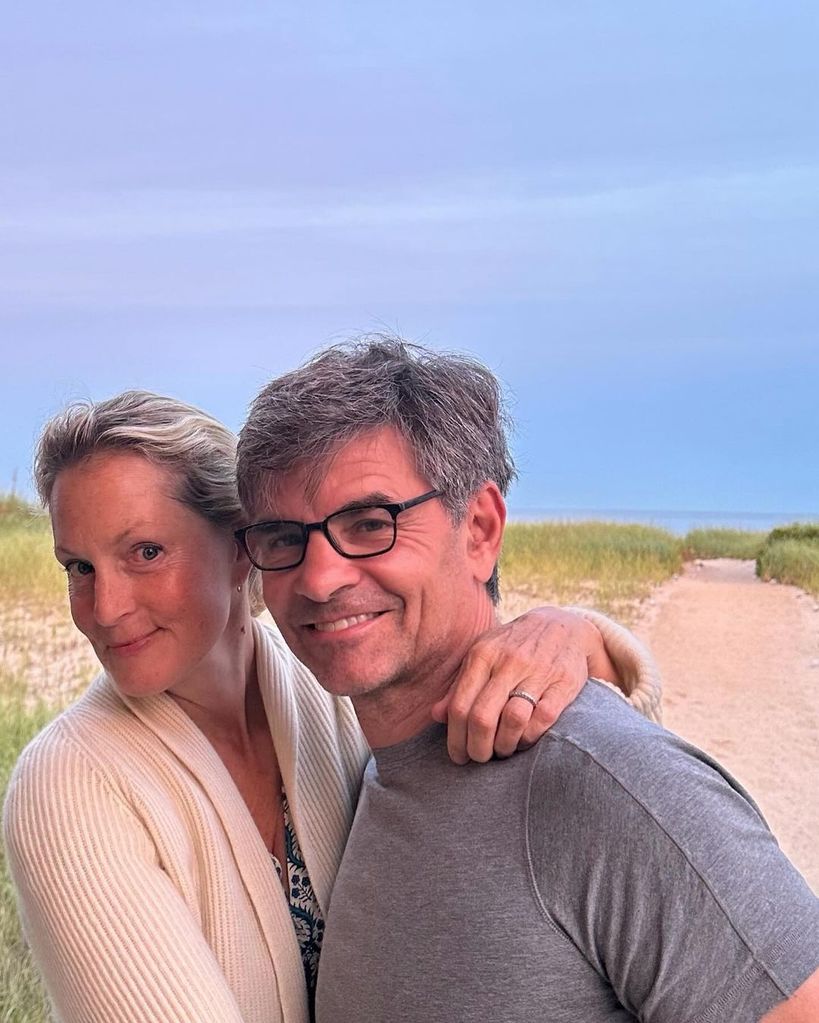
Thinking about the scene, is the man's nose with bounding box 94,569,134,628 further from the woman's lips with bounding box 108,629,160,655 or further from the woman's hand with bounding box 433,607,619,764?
the woman's hand with bounding box 433,607,619,764

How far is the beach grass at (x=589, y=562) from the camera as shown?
3.76 meters

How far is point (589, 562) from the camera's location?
3938 mm

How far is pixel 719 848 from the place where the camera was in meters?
0.74

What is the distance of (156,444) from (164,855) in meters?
0.41

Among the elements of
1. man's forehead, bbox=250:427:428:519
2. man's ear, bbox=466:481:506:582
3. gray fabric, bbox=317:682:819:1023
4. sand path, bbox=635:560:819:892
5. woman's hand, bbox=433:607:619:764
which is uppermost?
man's forehead, bbox=250:427:428:519

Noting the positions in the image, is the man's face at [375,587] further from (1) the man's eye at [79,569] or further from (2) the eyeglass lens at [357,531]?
(1) the man's eye at [79,569]

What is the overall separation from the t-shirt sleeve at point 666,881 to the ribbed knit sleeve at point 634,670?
10.5 inches

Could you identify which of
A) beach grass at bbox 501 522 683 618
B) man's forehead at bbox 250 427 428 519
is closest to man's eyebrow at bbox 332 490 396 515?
man's forehead at bbox 250 427 428 519

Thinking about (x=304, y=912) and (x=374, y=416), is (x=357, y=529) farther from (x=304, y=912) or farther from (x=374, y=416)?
(x=304, y=912)

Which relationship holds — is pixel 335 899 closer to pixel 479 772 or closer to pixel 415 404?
pixel 479 772

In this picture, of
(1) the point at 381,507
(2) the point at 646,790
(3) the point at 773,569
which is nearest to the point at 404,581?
(1) the point at 381,507

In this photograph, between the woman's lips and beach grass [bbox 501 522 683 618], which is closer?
the woman's lips

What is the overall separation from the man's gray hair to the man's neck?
0.47ft

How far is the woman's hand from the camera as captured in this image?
0.83 m
